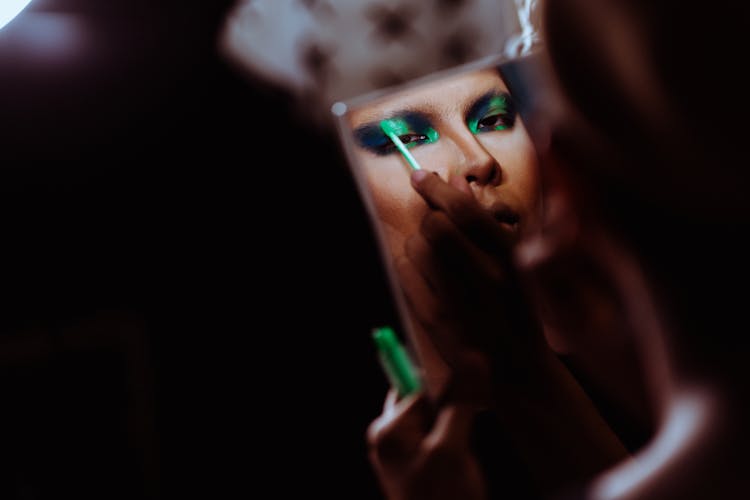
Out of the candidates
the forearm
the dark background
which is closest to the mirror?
the forearm

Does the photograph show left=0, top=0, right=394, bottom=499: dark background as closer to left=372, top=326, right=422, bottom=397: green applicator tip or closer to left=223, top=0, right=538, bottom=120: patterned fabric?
left=223, top=0, right=538, bottom=120: patterned fabric

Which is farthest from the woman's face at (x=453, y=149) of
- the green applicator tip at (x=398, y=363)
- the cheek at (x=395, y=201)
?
the green applicator tip at (x=398, y=363)

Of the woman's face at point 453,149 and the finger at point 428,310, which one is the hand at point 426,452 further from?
the woman's face at point 453,149

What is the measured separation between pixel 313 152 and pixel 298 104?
0.36 ft

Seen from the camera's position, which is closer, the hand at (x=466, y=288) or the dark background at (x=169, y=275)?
the hand at (x=466, y=288)

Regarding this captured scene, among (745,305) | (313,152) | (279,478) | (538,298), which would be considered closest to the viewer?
(745,305)

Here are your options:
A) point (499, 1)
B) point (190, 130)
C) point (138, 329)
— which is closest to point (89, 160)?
point (190, 130)

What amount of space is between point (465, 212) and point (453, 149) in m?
0.12

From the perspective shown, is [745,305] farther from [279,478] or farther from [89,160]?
[89,160]

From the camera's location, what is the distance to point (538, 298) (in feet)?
1.87

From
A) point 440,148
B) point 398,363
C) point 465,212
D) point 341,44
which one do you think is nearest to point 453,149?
point 440,148

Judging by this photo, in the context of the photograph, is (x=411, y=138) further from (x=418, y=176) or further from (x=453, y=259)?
(x=453, y=259)

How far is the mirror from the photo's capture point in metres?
0.67

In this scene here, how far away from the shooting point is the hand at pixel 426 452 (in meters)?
0.57
